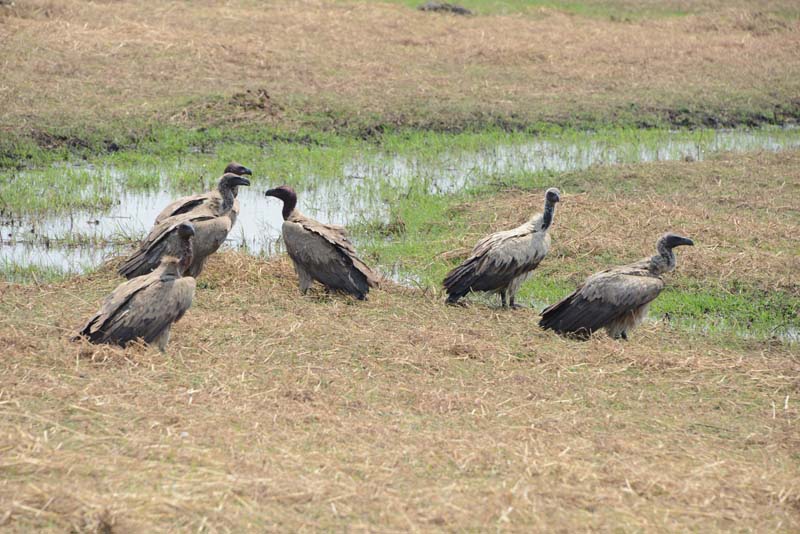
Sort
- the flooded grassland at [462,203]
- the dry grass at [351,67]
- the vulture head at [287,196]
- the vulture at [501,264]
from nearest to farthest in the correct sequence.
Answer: the vulture at [501,264], the vulture head at [287,196], the flooded grassland at [462,203], the dry grass at [351,67]

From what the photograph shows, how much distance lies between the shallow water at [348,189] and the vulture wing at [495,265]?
236 cm

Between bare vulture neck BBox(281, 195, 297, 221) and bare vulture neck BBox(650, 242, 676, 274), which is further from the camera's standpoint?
bare vulture neck BBox(281, 195, 297, 221)

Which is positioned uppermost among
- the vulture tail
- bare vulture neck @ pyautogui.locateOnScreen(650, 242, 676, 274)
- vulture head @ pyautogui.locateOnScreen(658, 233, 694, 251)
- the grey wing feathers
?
Result: vulture head @ pyautogui.locateOnScreen(658, 233, 694, 251)

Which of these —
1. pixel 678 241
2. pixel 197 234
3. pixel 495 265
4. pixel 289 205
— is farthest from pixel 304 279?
pixel 678 241

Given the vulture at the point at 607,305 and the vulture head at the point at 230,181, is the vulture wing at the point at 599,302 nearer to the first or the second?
the vulture at the point at 607,305

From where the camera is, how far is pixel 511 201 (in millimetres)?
11539

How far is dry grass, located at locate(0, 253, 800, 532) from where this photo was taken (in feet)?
15.9

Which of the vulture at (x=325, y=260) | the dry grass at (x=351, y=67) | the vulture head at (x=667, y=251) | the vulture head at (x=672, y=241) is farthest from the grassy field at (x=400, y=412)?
the dry grass at (x=351, y=67)

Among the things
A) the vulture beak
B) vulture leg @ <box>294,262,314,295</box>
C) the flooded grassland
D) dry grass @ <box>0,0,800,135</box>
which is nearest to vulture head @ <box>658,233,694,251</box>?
the vulture beak

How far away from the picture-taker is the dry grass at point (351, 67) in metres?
15.1

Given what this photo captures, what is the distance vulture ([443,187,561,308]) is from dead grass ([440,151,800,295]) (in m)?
0.95

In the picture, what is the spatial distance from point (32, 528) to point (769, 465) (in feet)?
12.2

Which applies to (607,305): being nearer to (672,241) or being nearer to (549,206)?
(672,241)

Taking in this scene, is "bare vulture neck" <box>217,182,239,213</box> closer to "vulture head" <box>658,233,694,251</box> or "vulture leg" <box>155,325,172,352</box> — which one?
"vulture leg" <box>155,325,172,352</box>
